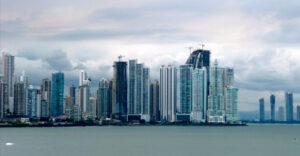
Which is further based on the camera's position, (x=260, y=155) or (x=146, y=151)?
(x=146, y=151)

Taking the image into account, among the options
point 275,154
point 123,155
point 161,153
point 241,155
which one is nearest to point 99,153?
point 123,155

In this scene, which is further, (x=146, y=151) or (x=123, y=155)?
(x=146, y=151)

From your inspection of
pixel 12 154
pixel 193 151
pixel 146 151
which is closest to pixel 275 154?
pixel 193 151

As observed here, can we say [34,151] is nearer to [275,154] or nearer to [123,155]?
[123,155]

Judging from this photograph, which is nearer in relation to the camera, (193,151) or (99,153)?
(99,153)

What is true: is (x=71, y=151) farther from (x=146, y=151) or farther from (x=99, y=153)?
(x=146, y=151)

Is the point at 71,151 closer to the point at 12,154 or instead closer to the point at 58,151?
the point at 58,151

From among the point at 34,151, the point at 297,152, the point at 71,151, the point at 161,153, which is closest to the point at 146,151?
the point at 161,153
